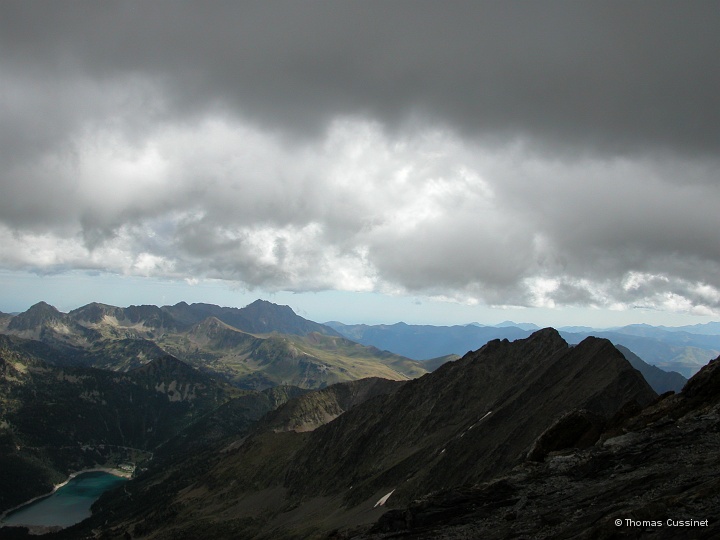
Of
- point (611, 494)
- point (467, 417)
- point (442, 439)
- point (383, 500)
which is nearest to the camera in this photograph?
point (611, 494)

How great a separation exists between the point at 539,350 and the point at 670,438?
12171 cm

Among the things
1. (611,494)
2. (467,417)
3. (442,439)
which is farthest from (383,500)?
(611,494)

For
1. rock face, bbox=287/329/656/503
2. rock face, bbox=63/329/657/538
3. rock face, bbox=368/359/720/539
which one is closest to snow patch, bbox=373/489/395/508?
rock face, bbox=63/329/657/538

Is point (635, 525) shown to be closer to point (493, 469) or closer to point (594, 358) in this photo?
point (493, 469)

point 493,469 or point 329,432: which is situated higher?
point 493,469

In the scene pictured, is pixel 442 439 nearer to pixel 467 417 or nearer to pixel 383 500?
pixel 467 417

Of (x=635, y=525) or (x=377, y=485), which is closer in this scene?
(x=635, y=525)

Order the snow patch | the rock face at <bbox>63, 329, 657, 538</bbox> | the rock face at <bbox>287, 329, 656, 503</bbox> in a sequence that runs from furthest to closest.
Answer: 1. the snow patch
2. the rock face at <bbox>287, 329, 656, 503</bbox>
3. the rock face at <bbox>63, 329, 657, 538</bbox>

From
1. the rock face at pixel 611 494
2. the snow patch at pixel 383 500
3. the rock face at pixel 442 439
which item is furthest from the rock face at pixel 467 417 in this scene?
the rock face at pixel 611 494

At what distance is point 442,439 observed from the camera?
5625 inches

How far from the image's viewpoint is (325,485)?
6417 inches

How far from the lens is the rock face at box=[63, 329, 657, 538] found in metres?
71.9

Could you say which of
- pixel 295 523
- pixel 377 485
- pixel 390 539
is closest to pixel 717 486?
pixel 390 539

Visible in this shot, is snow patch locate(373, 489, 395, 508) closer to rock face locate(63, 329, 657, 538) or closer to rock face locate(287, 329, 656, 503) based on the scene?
rock face locate(63, 329, 657, 538)
